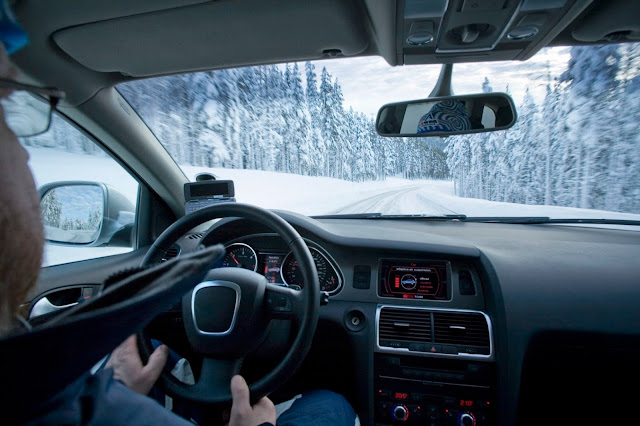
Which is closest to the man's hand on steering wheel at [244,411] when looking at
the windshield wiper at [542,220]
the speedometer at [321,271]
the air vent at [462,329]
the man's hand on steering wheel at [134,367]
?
the man's hand on steering wheel at [134,367]

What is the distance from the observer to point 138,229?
3.60m

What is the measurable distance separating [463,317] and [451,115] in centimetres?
145

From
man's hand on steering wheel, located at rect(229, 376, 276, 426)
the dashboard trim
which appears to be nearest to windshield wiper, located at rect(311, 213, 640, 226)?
the dashboard trim

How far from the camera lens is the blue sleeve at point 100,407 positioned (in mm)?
710

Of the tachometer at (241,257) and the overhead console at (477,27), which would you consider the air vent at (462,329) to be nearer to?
the tachometer at (241,257)

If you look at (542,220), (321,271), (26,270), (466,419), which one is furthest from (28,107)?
(542,220)

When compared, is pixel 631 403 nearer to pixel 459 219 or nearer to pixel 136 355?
pixel 459 219

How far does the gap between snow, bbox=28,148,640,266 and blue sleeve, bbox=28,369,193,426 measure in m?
2.00

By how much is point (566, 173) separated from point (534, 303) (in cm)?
154

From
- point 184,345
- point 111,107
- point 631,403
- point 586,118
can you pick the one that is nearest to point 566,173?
point 586,118

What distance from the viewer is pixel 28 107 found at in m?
1.10

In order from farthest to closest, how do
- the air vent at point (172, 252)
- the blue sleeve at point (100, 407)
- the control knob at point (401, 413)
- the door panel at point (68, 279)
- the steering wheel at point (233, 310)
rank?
the air vent at point (172, 252), the door panel at point (68, 279), the control knob at point (401, 413), the steering wheel at point (233, 310), the blue sleeve at point (100, 407)

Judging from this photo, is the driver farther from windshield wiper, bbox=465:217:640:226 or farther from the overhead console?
windshield wiper, bbox=465:217:640:226

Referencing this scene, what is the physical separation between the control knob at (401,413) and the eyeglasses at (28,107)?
2.52m
